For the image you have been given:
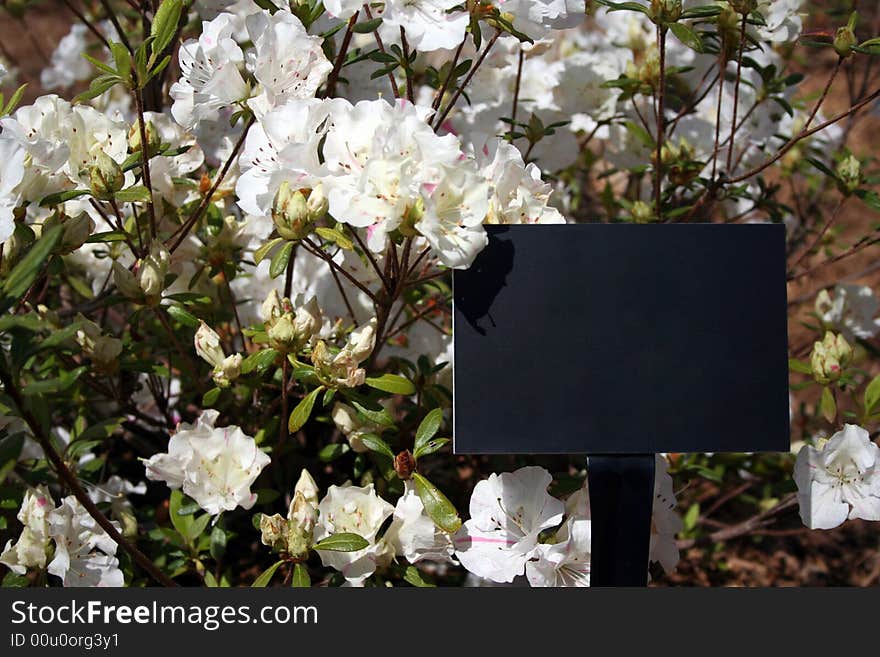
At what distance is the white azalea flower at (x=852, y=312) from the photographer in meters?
2.50

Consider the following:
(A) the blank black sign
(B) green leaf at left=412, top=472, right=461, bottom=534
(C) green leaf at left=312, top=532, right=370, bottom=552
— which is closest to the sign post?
(A) the blank black sign

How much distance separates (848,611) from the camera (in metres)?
1.49

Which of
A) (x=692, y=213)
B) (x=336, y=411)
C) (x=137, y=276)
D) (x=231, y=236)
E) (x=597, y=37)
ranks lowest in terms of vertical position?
(x=336, y=411)

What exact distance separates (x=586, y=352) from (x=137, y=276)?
2.88 feet

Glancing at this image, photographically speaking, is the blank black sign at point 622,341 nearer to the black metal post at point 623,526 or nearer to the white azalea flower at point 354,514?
the black metal post at point 623,526

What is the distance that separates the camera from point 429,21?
1524 mm

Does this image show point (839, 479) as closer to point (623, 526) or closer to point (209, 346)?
point (623, 526)

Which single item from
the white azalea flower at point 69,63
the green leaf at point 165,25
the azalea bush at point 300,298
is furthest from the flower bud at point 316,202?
the white azalea flower at point 69,63

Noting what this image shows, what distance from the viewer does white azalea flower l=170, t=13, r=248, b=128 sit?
5.24ft

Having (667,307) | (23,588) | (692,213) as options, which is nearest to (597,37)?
(692,213)

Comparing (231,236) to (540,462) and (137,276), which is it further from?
(540,462)

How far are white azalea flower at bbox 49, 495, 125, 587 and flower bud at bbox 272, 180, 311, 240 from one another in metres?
0.69

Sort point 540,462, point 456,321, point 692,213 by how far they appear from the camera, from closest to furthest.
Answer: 1. point 456,321
2. point 692,213
3. point 540,462

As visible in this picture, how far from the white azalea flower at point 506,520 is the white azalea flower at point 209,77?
82 centimetres
